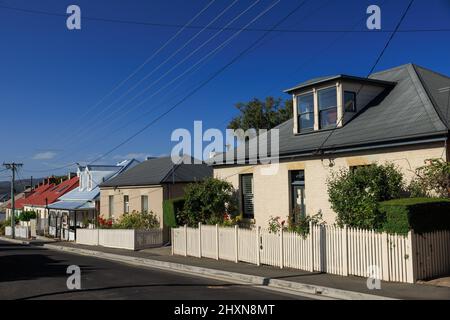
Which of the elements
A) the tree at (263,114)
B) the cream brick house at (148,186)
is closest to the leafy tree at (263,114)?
the tree at (263,114)

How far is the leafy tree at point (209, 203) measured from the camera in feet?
66.4

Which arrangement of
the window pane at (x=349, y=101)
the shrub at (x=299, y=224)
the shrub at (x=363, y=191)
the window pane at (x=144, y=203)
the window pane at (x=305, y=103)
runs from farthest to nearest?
1. the window pane at (x=144, y=203)
2. the window pane at (x=305, y=103)
3. the window pane at (x=349, y=101)
4. the shrub at (x=299, y=224)
5. the shrub at (x=363, y=191)

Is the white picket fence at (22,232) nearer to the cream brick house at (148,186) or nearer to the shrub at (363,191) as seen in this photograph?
the cream brick house at (148,186)

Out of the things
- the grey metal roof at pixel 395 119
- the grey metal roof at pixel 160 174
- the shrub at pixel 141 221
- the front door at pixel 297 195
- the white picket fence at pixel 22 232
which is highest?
the grey metal roof at pixel 395 119

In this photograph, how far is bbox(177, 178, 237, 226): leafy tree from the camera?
20234mm

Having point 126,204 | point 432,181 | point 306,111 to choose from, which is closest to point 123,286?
point 432,181

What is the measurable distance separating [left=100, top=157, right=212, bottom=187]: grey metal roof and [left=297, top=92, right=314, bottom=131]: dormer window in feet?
25.7

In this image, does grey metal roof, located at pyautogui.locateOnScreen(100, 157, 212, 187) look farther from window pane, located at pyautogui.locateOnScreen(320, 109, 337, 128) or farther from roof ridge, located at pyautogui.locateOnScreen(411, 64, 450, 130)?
roof ridge, located at pyautogui.locateOnScreen(411, 64, 450, 130)

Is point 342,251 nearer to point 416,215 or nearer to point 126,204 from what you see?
point 416,215

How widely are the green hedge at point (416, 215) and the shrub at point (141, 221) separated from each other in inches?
627

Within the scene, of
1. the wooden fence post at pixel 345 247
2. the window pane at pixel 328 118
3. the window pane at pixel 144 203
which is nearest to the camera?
the wooden fence post at pixel 345 247

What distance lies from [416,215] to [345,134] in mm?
5405

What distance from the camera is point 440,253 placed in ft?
38.5
